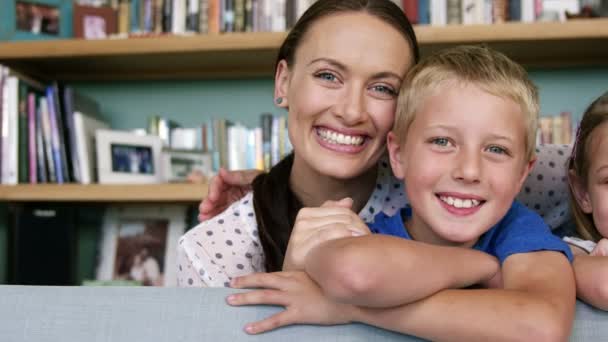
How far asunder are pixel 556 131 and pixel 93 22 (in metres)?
1.70

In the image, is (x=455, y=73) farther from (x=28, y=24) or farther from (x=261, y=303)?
(x=28, y=24)

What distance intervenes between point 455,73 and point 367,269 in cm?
47

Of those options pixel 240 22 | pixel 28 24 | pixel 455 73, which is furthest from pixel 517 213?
pixel 28 24

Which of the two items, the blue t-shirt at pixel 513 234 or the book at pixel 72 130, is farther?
the book at pixel 72 130

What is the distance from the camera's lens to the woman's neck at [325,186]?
4.12ft

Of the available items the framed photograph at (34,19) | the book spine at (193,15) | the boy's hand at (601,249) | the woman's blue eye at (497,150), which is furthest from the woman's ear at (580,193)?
the framed photograph at (34,19)

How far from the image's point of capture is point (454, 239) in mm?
959

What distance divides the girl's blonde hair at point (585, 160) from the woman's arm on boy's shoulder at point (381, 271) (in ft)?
1.76

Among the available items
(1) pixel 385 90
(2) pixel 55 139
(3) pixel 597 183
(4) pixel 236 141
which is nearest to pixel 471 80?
(1) pixel 385 90

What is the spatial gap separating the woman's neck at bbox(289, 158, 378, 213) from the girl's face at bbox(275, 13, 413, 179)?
7 centimetres

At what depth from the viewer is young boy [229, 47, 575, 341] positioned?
2.16 ft

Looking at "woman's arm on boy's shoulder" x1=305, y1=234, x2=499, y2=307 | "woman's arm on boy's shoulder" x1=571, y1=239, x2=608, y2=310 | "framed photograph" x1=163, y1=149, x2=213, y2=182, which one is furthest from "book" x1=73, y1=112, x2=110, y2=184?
"woman's arm on boy's shoulder" x1=571, y1=239, x2=608, y2=310

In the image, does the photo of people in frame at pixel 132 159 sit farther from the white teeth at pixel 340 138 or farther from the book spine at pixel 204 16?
the white teeth at pixel 340 138

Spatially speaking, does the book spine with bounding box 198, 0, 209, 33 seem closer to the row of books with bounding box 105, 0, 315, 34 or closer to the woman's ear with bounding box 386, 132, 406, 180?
the row of books with bounding box 105, 0, 315, 34
